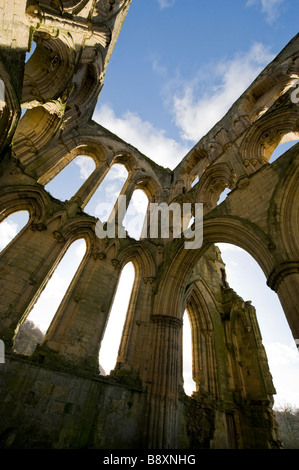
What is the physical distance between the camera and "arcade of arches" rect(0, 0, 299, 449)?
491cm

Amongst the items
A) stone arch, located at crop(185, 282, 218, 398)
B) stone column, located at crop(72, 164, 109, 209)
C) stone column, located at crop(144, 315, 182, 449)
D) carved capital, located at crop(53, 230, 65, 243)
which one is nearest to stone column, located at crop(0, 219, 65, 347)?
carved capital, located at crop(53, 230, 65, 243)

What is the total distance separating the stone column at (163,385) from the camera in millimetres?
5502

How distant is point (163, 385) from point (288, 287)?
4075 millimetres

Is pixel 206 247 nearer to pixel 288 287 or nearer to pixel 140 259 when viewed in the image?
pixel 140 259

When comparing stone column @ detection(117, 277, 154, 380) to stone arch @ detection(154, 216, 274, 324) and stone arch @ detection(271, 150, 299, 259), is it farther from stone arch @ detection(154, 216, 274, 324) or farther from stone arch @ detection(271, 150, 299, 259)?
stone arch @ detection(271, 150, 299, 259)

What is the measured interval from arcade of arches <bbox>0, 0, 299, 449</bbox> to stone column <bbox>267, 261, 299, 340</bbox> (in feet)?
0.07

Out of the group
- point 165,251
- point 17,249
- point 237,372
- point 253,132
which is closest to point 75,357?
point 17,249

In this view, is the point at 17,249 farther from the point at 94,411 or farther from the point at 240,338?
the point at 240,338

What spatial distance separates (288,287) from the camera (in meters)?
4.46

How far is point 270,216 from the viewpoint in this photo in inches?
224

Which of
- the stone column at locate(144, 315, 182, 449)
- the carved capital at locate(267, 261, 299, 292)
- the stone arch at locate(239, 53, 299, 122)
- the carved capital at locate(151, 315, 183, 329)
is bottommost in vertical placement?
the stone column at locate(144, 315, 182, 449)

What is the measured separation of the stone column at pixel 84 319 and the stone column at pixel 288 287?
4.52 m

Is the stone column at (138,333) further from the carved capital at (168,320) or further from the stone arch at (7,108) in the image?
the stone arch at (7,108)

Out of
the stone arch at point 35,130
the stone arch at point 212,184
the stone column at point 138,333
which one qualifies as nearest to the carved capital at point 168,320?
the stone column at point 138,333
